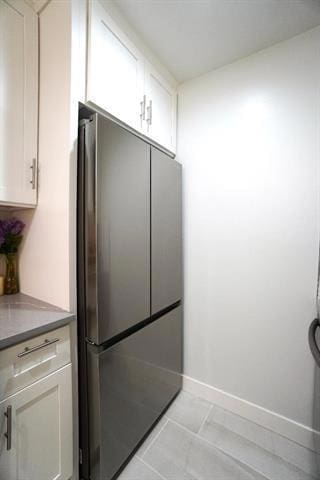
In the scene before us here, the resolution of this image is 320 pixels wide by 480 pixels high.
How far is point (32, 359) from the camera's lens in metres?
0.88

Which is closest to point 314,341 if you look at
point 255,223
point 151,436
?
point 255,223

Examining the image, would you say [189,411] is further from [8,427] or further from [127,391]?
[8,427]

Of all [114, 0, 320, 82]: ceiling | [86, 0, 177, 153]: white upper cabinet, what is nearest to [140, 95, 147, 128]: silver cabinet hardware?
[86, 0, 177, 153]: white upper cabinet

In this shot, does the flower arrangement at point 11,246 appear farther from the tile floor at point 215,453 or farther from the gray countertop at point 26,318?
the tile floor at point 215,453

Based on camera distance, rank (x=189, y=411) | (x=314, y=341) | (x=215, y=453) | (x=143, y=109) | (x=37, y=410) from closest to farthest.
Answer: (x=37, y=410) < (x=314, y=341) < (x=215, y=453) < (x=143, y=109) < (x=189, y=411)

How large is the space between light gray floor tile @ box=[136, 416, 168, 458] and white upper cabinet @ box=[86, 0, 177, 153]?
1.93 metres

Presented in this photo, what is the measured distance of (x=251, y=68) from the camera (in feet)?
4.77

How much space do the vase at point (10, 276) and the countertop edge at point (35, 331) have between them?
1.78 feet

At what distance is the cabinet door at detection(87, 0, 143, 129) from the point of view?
105cm

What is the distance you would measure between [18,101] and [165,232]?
108cm

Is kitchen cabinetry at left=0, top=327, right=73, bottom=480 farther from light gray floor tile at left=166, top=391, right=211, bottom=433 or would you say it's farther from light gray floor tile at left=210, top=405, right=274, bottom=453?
light gray floor tile at left=210, top=405, right=274, bottom=453

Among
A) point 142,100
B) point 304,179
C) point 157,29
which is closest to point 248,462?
point 304,179

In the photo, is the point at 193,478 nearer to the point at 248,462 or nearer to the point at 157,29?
the point at 248,462

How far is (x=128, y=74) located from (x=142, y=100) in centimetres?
16
